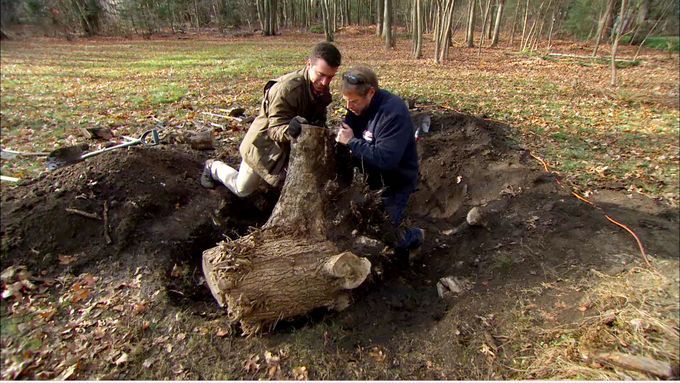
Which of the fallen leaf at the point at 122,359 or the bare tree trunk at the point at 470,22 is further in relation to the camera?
the bare tree trunk at the point at 470,22

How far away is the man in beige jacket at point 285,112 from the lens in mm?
3010

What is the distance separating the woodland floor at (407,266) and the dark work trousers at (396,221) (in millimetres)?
204

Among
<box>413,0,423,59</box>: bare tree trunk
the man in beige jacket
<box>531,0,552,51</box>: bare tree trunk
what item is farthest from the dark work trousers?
<box>531,0,552,51</box>: bare tree trunk

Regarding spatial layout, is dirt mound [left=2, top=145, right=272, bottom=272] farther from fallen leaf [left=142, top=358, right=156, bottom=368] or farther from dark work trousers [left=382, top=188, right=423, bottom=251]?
dark work trousers [left=382, top=188, right=423, bottom=251]

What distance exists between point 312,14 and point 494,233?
14.4 metres

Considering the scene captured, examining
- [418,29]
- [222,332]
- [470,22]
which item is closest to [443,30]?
[418,29]

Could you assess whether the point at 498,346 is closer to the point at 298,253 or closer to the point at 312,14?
the point at 298,253

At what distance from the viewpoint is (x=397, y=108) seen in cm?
302

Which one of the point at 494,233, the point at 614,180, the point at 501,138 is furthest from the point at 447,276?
the point at 501,138

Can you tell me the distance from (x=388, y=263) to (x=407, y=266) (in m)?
0.27

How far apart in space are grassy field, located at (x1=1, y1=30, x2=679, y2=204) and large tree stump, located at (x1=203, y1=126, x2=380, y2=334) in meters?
1.84

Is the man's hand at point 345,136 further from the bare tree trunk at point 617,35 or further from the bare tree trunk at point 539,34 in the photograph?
the bare tree trunk at point 539,34

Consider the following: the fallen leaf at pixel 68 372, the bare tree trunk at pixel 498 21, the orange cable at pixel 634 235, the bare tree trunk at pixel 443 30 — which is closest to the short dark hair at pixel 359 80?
the orange cable at pixel 634 235

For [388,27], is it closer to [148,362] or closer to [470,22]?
[470,22]
